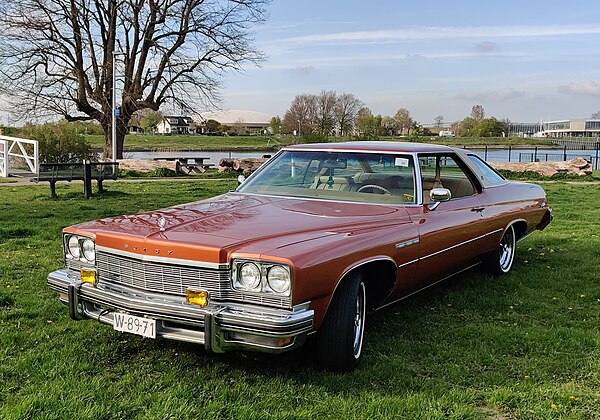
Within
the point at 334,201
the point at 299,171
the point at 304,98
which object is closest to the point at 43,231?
the point at 299,171

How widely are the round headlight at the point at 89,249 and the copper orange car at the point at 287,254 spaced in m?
0.01

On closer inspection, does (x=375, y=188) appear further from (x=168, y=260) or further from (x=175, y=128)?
(x=175, y=128)

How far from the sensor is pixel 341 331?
149 inches

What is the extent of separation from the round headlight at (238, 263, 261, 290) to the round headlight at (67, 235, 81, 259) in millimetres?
1336

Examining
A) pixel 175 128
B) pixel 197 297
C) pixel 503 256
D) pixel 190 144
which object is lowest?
pixel 503 256

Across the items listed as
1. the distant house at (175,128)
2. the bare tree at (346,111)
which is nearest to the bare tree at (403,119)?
the bare tree at (346,111)

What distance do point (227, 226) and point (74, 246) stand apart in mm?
1103

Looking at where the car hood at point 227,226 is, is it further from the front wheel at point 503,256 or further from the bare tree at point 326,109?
the bare tree at point 326,109

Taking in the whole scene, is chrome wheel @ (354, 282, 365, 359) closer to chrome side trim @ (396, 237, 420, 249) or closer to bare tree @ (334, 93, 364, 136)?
chrome side trim @ (396, 237, 420, 249)

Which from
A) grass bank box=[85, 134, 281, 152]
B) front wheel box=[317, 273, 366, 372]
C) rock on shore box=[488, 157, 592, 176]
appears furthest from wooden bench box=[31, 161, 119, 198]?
grass bank box=[85, 134, 281, 152]

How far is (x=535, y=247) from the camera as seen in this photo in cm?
850

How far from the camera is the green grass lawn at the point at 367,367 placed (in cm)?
346

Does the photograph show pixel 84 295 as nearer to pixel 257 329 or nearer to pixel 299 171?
pixel 257 329

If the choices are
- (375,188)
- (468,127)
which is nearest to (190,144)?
(468,127)
